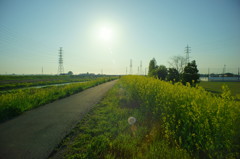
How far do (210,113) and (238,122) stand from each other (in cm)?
72

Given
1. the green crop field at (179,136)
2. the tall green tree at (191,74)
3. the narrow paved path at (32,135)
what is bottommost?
the narrow paved path at (32,135)

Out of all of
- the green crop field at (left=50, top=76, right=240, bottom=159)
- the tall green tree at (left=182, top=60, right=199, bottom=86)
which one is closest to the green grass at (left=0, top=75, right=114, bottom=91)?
the green crop field at (left=50, top=76, right=240, bottom=159)

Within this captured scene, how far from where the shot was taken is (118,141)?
11.2 feet

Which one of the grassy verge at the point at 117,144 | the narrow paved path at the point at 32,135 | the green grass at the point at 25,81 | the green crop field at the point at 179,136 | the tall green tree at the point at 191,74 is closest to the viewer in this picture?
the green crop field at the point at 179,136

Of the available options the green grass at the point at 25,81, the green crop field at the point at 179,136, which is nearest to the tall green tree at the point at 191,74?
the green crop field at the point at 179,136

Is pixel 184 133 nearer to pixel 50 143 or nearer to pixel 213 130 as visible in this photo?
pixel 213 130

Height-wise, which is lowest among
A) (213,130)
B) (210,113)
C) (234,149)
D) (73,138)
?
(73,138)

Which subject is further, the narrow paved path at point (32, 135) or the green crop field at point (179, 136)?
the narrow paved path at point (32, 135)

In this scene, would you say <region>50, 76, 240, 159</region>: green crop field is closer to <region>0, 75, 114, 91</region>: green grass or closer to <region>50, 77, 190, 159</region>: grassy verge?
<region>50, 77, 190, 159</region>: grassy verge

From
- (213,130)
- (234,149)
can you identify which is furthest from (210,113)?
(234,149)

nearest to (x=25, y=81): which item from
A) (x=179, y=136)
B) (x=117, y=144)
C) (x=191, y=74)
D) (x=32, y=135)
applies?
(x=32, y=135)

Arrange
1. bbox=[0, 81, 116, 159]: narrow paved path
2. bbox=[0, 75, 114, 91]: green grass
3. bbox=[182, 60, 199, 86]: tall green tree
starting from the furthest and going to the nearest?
bbox=[0, 75, 114, 91]: green grass
bbox=[182, 60, 199, 86]: tall green tree
bbox=[0, 81, 116, 159]: narrow paved path

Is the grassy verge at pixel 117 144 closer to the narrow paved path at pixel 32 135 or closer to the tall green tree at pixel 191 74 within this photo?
the narrow paved path at pixel 32 135

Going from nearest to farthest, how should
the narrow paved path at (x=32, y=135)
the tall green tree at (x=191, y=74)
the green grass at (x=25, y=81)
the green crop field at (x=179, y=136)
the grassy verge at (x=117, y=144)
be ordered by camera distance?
the green crop field at (x=179, y=136)
the grassy verge at (x=117, y=144)
the narrow paved path at (x=32, y=135)
the tall green tree at (x=191, y=74)
the green grass at (x=25, y=81)
